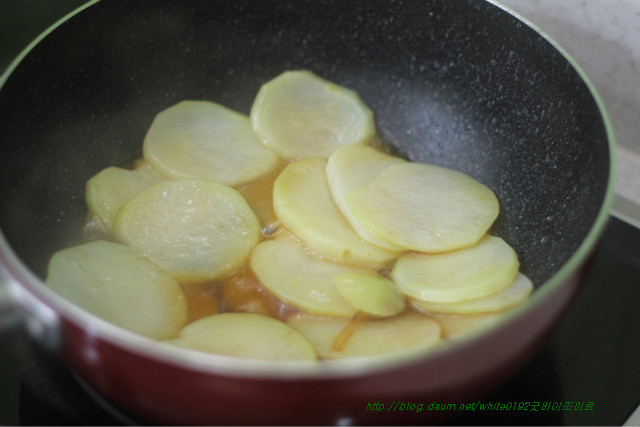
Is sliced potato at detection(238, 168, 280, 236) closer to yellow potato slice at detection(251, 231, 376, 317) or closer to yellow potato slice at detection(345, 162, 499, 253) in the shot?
yellow potato slice at detection(251, 231, 376, 317)

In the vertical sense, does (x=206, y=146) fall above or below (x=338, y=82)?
below

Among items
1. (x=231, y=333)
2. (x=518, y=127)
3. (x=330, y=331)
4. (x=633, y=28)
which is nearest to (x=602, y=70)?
(x=633, y=28)

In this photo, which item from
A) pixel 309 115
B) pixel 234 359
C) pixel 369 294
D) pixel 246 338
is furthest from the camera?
pixel 309 115

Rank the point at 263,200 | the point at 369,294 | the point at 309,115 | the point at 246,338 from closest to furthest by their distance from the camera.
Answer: the point at 246,338, the point at 369,294, the point at 263,200, the point at 309,115

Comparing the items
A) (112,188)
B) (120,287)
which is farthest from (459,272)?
(112,188)

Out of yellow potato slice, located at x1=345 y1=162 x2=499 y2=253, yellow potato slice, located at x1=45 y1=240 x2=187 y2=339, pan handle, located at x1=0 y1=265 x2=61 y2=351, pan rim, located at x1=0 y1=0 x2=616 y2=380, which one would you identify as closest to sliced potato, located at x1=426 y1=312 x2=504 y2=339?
yellow potato slice, located at x1=345 y1=162 x2=499 y2=253

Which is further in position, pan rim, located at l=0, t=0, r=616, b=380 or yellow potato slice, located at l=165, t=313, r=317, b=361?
yellow potato slice, located at l=165, t=313, r=317, b=361

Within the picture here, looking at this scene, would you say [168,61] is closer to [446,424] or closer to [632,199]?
[446,424]

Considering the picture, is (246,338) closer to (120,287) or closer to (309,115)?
(120,287)
